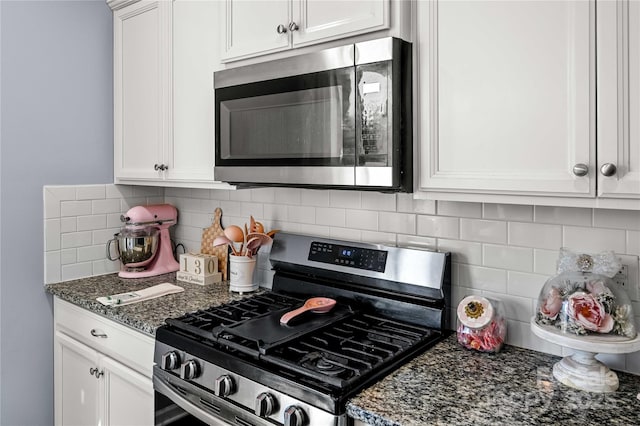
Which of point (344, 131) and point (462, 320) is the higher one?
point (344, 131)

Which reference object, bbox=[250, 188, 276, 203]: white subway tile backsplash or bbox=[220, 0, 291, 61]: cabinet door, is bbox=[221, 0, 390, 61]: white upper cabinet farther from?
bbox=[250, 188, 276, 203]: white subway tile backsplash

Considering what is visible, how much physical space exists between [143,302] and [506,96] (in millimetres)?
1511

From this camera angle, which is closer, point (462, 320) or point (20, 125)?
point (462, 320)

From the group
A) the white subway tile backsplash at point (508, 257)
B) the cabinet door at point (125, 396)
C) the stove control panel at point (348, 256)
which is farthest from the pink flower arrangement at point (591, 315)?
the cabinet door at point (125, 396)

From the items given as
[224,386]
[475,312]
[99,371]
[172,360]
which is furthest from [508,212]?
[99,371]

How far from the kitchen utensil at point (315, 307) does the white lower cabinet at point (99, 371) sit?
0.51 m

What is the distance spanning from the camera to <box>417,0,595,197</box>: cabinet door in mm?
1112

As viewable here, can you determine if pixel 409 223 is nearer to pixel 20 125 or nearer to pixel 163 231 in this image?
pixel 163 231

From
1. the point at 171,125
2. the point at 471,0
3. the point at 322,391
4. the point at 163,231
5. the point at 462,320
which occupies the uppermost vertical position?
the point at 471,0

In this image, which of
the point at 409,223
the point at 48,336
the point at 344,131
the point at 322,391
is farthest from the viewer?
the point at 48,336

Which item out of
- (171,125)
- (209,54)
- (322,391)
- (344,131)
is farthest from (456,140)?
(171,125)

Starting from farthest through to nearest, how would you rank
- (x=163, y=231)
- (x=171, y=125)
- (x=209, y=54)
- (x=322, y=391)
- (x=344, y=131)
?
(x=163, y=231) < (x=171, y=125) < (x=209, y=54) < (x=344, y=131) < (x=322, y=391)

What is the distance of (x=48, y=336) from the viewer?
2262 mm

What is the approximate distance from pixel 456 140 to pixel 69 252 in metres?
1.87
